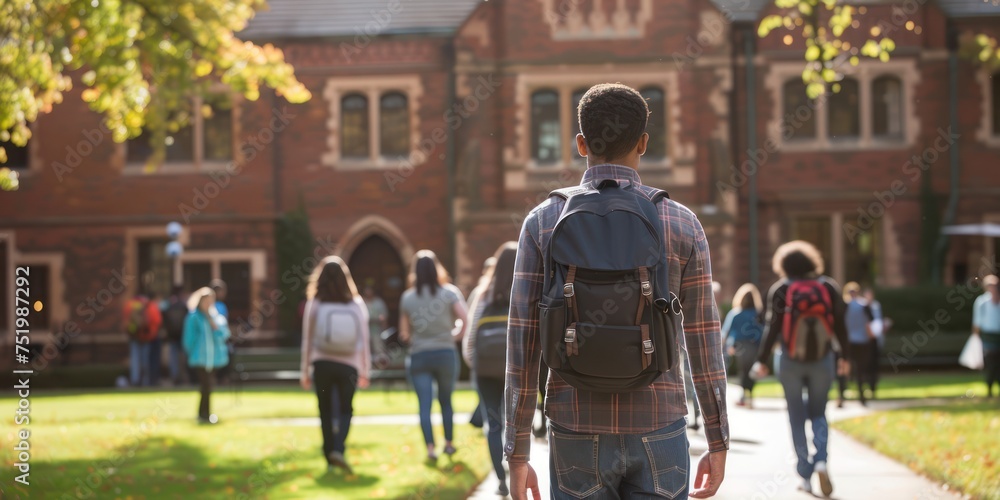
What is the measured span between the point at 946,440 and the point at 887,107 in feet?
54.0

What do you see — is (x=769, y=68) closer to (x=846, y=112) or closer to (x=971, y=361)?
(x=846, y=112)

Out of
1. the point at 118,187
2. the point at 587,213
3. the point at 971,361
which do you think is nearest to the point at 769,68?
the point at 971,361

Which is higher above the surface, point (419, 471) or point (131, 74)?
point (131, 74)

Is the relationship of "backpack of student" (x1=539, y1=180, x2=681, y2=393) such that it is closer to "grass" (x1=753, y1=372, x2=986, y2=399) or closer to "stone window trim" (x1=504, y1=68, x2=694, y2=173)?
"grass" (x1=753, y1=372, x2=986, y2=399)

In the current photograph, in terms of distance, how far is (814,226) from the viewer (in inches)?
1029

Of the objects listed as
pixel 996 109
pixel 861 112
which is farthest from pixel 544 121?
pixel 996 109

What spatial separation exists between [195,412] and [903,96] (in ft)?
54.6

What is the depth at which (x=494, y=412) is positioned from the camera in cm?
816

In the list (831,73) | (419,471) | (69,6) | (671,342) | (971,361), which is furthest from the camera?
(971,361)

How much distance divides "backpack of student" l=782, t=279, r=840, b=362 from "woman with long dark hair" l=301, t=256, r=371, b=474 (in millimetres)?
3088

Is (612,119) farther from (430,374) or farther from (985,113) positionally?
(985,113)

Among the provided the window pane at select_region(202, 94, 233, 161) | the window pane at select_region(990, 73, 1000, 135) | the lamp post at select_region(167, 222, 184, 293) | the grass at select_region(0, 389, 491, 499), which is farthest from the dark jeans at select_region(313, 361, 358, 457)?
the window pane at select_region(990, 73, 1000, 135)

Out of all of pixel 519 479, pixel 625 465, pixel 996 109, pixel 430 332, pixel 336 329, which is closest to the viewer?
pixel 625 465

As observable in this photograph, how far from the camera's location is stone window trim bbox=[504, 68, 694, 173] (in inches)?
981
